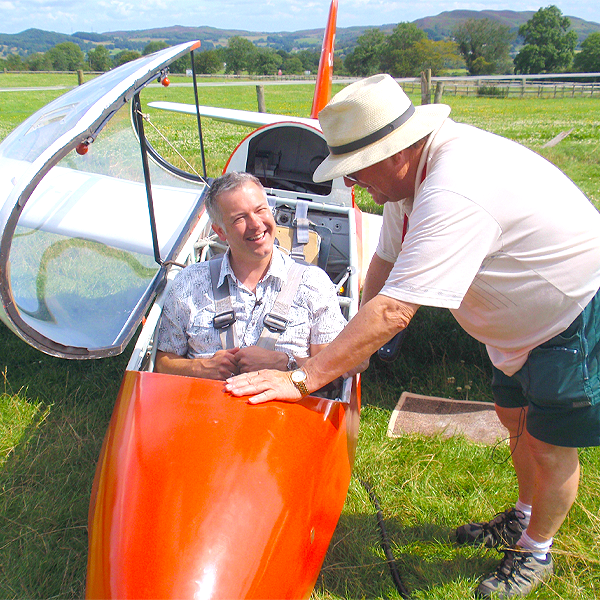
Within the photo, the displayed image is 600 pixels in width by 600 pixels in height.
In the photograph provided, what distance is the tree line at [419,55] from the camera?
73500 millimetres

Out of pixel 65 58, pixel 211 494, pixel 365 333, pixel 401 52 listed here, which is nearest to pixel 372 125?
pixel 365 333

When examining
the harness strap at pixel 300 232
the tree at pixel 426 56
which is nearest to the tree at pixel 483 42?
the tree at pixel 426 56

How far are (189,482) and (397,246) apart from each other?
1.36 m

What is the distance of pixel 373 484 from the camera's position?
2.95m

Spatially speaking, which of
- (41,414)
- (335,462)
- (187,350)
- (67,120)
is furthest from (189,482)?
(41,414)

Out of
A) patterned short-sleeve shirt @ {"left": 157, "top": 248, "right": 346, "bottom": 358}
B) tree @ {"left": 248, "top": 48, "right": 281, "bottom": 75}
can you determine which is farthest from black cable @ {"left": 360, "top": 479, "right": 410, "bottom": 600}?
tree @ {"left": 248, "top": 48, "right": 281, "bottom": 75}

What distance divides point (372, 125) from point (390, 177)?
19 centimetres

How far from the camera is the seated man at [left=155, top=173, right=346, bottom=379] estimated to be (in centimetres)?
253

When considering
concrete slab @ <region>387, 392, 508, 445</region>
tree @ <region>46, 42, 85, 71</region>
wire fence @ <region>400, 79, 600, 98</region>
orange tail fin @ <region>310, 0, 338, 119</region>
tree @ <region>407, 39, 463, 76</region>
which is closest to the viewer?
concrete slab @ <region>387, 392, 508, 445</region>

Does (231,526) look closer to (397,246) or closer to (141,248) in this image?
(397,246)

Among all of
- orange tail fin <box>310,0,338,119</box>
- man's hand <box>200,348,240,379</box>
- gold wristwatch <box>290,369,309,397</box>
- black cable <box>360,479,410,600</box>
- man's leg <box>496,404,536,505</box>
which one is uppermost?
orange tail fin <box>310,0,338,119</box>

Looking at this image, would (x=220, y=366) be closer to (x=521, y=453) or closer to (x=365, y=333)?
(x=365, y=333)

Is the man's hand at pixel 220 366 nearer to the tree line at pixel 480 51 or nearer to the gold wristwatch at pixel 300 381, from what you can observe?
the gold wristwatch at pixel 300 381

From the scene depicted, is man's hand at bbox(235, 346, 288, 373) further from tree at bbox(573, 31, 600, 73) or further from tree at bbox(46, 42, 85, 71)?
tree at bbox(573, 31, 600, 73)
